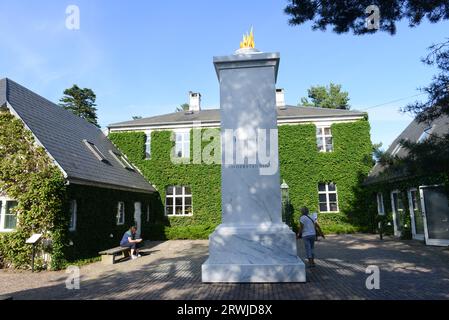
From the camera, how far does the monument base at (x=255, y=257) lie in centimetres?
676

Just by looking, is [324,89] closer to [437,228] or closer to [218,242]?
[437,228]

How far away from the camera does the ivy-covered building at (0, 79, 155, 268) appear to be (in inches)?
429

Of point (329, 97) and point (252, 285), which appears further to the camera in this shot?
point (329, 97)

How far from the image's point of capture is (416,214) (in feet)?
49.8

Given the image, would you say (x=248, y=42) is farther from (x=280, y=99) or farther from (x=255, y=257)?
(x=280, y=99)

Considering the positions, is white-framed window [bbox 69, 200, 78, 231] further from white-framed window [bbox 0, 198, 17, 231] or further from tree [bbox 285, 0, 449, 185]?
tree [bbox 285, 0, 449, 185]

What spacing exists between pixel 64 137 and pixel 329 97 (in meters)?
41.2

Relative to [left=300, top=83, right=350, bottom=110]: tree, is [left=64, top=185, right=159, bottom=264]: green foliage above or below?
below

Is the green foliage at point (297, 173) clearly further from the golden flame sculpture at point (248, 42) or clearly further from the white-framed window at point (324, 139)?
the golden flame sculpture at point (248, 42)

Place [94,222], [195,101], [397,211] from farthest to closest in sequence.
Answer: [195,101] < [397,211] < [94,222]

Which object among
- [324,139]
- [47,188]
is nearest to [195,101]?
[324,139]

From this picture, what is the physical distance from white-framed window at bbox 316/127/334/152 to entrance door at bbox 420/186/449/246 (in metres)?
8.09

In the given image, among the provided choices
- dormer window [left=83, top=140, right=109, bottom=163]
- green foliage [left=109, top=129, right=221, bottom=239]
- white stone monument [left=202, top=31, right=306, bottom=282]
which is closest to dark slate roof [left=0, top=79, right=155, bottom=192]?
dormer window [left=83, top=140, right=109, bottom=163]

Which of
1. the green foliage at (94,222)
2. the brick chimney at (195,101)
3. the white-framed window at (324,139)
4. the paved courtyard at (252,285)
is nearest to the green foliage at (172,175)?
the green foliage at (94,222)
